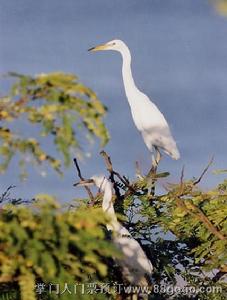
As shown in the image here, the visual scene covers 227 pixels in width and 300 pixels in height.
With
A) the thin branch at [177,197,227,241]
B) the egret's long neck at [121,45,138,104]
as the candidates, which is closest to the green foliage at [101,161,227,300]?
the thin branch at [177,197,227,241]

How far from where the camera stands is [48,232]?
4004 millimetres

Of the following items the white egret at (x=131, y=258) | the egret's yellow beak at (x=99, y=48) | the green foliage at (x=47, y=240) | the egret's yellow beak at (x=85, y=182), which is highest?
the egret's yellow beak at (x=99, y=48)

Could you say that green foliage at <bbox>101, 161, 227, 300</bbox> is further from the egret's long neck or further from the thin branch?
the egret's long neck

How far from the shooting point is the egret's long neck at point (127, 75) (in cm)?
1420

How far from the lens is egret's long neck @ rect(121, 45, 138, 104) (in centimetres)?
1420

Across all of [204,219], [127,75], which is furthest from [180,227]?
[127,75]

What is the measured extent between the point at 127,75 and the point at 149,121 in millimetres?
1009

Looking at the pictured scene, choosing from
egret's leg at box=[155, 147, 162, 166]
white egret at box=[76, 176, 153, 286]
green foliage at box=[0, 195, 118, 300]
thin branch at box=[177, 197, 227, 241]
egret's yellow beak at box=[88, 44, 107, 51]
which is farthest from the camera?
egret's yellow beak at box=[88, 44, 107, 51]

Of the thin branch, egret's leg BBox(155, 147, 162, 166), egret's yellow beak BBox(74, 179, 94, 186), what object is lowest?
the thin branch

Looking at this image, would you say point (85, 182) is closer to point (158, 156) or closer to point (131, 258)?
point (131, 258)

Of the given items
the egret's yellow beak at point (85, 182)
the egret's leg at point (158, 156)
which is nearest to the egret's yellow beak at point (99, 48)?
the egret's leg at point (158, 156)

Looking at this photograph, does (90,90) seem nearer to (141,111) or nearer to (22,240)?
(22,240)

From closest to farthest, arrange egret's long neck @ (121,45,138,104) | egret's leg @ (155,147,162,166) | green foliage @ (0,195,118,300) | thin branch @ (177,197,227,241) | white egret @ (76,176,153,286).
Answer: green foliage @ (0,195,118,300) → white egret @ (76,176,153,286) → thin branch @ (177,197,227,241) → egret's leg @ (155,147,162,166) → egret's long neck @ (121,45,138,104)

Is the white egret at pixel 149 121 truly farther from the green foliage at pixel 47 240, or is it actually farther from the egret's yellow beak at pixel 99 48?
the green foliage at pixel 47 240
